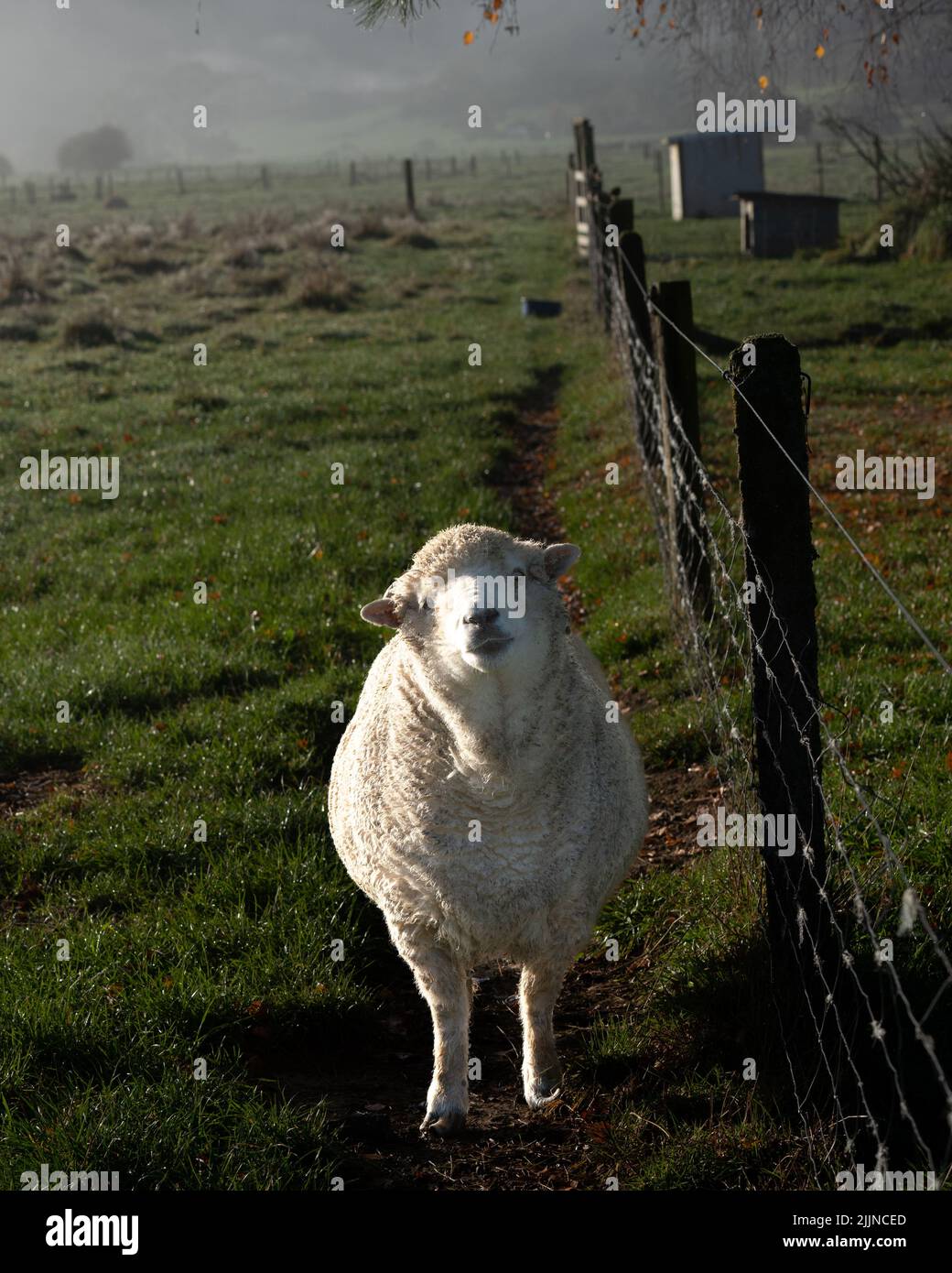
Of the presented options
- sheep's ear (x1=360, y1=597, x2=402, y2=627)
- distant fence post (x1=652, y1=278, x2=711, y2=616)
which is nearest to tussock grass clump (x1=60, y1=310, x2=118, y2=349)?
distant fence post (x1=652, y1=278, x2=711, y2=616)

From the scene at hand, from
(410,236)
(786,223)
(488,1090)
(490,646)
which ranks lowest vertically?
(488,1090)

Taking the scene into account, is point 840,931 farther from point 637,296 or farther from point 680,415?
point 637,296

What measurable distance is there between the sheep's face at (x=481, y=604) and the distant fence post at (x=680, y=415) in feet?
9.55

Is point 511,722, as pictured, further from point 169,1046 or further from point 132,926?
point 132,926

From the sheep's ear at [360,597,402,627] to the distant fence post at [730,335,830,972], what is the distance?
1.19m

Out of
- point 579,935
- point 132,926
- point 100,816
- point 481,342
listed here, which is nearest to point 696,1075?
point 579,935

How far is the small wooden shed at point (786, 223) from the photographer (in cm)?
2644

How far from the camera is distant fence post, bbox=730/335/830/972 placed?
138 inches

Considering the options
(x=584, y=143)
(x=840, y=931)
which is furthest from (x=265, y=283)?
(x=840, y=931)

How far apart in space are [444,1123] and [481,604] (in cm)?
166

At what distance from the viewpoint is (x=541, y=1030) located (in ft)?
12.7

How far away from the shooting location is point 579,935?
3.85 metres

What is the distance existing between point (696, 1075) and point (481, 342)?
15598 mm

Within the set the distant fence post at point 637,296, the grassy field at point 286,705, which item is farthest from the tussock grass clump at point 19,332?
the distant fence post at point 637,296
